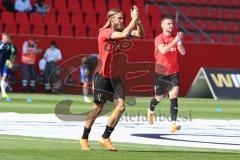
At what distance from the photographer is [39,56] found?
118ft

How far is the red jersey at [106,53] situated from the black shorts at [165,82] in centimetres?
526

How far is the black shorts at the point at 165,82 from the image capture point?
Result: 59.8ft

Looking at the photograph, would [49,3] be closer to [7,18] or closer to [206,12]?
[7,18]

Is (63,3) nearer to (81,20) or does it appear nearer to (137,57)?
(81,20)

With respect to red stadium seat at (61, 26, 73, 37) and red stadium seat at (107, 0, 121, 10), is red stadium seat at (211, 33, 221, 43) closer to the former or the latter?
red stadium seat at (107, 0, 121, 10)

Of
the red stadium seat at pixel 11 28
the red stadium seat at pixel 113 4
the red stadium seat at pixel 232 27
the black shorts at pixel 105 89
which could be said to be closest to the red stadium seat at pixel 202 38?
the red stadium seat at pixel 232 27

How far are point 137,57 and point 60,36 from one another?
3.43 meters

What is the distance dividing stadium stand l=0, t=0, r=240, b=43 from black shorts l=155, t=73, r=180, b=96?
17521mm

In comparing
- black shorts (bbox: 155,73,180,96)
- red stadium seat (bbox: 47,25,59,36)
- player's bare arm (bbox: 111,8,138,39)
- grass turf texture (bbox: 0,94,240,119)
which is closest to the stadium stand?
red stadium seat (bbox: 47,25,59,36)

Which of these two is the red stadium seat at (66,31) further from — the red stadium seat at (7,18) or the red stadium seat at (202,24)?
the red stadium seat at (202,24)

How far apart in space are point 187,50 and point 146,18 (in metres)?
3.12

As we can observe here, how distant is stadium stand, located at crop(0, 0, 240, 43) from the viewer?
36.3 metres

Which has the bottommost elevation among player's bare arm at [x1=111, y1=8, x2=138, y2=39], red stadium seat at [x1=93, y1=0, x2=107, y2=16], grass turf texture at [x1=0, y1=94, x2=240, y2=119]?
grass turf texture at [x1=0, y1=94, x2=240, y2=119]

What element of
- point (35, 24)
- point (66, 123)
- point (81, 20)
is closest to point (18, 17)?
point (35, 24)
